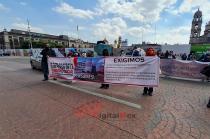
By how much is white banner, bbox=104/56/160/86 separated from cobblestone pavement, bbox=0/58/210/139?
579 millimetres

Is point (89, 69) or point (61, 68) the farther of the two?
point (61, 68)

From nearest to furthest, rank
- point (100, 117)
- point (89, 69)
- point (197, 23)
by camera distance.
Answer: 1. point (100, 117)
2. point (89, 69)
3. point (197, 23)

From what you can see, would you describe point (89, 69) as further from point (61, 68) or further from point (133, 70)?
point (133, 70)

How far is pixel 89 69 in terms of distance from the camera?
6746 mm

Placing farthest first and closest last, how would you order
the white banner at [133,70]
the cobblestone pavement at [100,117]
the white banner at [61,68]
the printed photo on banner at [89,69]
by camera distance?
the white banner at [61,68] → the printed photo on banner at [89,69] → the white banner at [133,70] → the cobblestone pavement at [100,117]

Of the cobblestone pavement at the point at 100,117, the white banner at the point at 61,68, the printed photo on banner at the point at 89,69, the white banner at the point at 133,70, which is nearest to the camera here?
the cobblestone pavement at the point at 100,117

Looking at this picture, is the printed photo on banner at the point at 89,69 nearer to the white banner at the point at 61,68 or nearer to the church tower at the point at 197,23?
the white banner at the point at 61,68

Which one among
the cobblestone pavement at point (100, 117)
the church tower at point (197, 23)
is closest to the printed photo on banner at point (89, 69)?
the cobblestone pavement at point (100, 117)

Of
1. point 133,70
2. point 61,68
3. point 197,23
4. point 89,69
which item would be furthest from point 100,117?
point 197,23

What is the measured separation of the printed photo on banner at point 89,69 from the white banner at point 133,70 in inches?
13.3

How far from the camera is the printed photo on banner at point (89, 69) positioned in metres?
6.38

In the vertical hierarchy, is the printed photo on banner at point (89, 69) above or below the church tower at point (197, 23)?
below

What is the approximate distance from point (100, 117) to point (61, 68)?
15.2ft

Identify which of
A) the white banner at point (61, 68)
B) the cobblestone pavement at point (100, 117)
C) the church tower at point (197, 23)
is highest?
the church tower at point (197, 23)
